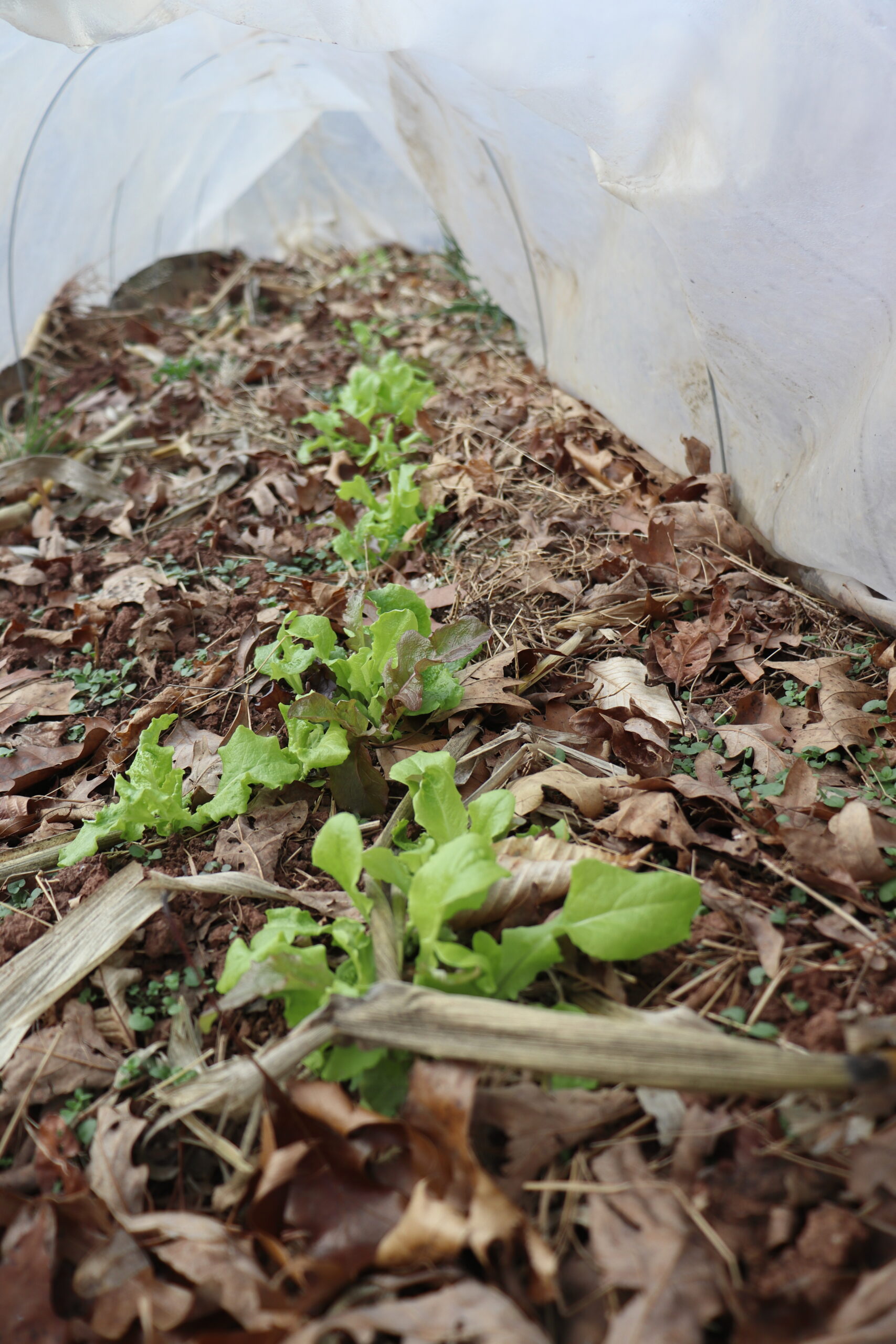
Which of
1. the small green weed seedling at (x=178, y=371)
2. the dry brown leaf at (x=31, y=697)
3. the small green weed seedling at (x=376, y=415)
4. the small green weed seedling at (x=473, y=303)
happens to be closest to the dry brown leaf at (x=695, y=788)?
the dry brown leaf at (x=31, y=697)

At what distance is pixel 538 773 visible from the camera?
1429 mm

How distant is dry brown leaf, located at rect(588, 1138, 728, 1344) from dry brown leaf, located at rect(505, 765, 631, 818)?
0.54 m

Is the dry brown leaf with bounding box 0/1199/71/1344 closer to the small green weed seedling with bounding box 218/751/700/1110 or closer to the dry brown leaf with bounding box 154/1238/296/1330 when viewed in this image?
the dry brown leaf with bounding box 154/1238/296/1330

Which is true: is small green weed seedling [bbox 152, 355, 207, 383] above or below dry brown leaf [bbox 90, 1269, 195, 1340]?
above

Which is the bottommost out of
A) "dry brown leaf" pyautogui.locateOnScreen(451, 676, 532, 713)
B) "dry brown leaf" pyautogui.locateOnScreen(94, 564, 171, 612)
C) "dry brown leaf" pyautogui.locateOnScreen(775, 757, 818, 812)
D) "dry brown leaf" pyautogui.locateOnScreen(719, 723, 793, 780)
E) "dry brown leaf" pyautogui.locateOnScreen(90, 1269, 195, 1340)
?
"dry brown leaf" pyautogui.locateOnScreen(90, 1269, 195, 1340)

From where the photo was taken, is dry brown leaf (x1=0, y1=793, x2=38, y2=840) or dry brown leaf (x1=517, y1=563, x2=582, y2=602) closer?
dry brown leaf (x1=0, y1=793, x2=38, y2=840)

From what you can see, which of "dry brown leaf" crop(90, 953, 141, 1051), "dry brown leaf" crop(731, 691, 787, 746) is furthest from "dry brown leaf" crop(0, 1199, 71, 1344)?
"dry brown leaf" crop(731, 691, 787, 746)

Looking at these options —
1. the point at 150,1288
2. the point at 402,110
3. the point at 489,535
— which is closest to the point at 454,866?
the point at 150,1288

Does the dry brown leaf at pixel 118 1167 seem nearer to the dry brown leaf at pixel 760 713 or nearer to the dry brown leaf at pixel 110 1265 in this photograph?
the dry brown leaf at pixel 110 1265

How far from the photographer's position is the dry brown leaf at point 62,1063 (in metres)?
1.12

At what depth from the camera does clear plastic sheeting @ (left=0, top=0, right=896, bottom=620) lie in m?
1.46

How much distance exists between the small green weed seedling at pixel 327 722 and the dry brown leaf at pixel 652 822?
402 millimetres

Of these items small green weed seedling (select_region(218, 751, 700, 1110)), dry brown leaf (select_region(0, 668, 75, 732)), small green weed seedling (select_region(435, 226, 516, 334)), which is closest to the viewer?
small green weed seedling (select_region(218, 751, 700, 1110))

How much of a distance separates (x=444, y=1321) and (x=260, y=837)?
2.66 feet
